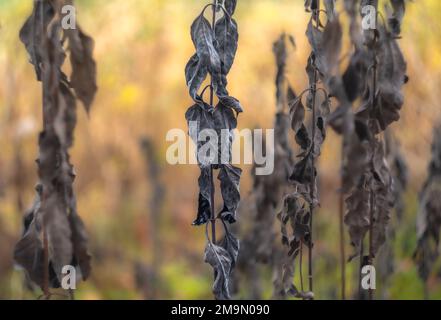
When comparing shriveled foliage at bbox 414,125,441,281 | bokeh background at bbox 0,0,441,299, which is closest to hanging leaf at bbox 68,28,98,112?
shriveled foliage at bbox 414,125,441,281

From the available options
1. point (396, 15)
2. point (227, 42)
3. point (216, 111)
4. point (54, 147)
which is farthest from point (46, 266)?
point (396, 15)

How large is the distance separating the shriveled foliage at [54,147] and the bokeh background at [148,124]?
9.59 ft

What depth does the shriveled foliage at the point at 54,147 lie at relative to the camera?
152cm

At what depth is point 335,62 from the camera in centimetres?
138

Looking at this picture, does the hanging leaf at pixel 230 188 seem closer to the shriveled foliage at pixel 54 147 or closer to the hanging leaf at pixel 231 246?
the hanging leaf at pixel 231 246

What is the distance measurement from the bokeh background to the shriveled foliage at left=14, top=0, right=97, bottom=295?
9.59 feet

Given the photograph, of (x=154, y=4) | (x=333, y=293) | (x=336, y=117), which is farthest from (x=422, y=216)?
(x=154, y=4)

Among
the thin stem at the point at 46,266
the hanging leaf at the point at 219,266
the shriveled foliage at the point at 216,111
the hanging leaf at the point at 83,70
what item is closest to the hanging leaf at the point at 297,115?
the shriveled foliage at the point at 216,111

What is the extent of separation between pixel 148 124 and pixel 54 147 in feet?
16.0

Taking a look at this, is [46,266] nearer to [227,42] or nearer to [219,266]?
[219,266]

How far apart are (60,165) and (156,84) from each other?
16.1 feet

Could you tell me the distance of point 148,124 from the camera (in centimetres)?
636
